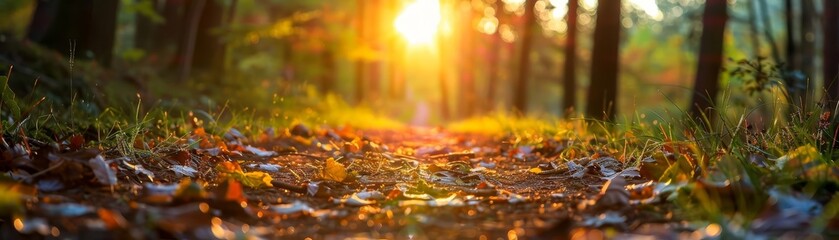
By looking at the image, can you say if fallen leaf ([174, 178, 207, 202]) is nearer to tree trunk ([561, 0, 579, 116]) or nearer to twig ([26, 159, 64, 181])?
twig ([26, 159, 64, 181])

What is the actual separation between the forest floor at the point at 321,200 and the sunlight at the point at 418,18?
22213mm

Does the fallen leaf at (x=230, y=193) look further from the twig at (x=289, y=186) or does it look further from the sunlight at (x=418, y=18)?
the sunlight at (x=418, y=18)

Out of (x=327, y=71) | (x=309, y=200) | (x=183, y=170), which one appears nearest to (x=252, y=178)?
(x=309, y=200)

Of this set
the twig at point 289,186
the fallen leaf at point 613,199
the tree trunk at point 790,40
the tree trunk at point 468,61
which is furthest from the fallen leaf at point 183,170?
the tree trunk at point 468,61

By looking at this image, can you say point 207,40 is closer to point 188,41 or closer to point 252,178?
point 188,41

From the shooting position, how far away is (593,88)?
10.1 m

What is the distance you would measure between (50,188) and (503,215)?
172 cm

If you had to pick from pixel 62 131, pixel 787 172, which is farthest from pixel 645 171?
pixel 62 131

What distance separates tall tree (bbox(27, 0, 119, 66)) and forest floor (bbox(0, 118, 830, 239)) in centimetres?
563

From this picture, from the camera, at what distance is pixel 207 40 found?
13.6m

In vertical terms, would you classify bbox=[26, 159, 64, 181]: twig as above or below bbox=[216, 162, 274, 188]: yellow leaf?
above

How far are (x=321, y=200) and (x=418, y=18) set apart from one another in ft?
102

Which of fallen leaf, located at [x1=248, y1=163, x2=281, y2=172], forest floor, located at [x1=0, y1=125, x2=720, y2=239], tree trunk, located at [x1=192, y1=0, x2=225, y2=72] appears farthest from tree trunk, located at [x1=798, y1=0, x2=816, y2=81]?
fallen leaf, located at [x1=248, y1=163, x2=281, y2=172]

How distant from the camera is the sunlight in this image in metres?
27.6
